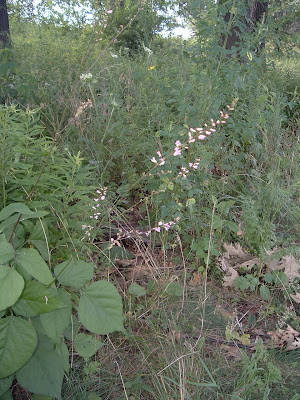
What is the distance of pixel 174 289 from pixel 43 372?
0.85m

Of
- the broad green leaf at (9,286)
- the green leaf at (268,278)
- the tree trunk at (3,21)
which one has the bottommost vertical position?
the green leaf at (268,278)

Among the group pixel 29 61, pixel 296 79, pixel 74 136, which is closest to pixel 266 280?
pixel 74 136

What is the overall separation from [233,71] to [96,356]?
6.29 ft

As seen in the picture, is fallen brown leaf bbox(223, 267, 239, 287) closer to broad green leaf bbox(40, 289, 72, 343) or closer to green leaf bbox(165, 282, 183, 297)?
green leaf bbox(165, 282, 183, 297)

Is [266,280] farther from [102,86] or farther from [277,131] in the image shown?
[102,86]

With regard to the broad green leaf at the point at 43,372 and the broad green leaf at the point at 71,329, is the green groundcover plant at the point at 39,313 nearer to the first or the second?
the broad green leaf at the point at 43,372

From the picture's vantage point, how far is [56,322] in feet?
4.30

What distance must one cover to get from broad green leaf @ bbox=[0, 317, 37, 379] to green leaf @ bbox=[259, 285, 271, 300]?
1365 mm

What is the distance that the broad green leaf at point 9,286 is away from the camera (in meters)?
1.20

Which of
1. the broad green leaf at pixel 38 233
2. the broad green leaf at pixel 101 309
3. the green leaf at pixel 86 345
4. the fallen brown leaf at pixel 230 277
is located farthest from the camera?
the fallen brown leaf at pixel 230 277

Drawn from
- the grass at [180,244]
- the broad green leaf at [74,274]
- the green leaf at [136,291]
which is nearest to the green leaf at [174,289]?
the grass at [180,244]

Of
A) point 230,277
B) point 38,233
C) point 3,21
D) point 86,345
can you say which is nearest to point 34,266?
point 38,233

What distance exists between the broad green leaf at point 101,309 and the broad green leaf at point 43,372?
16 cm

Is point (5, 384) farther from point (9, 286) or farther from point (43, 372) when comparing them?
point (9, 286)
